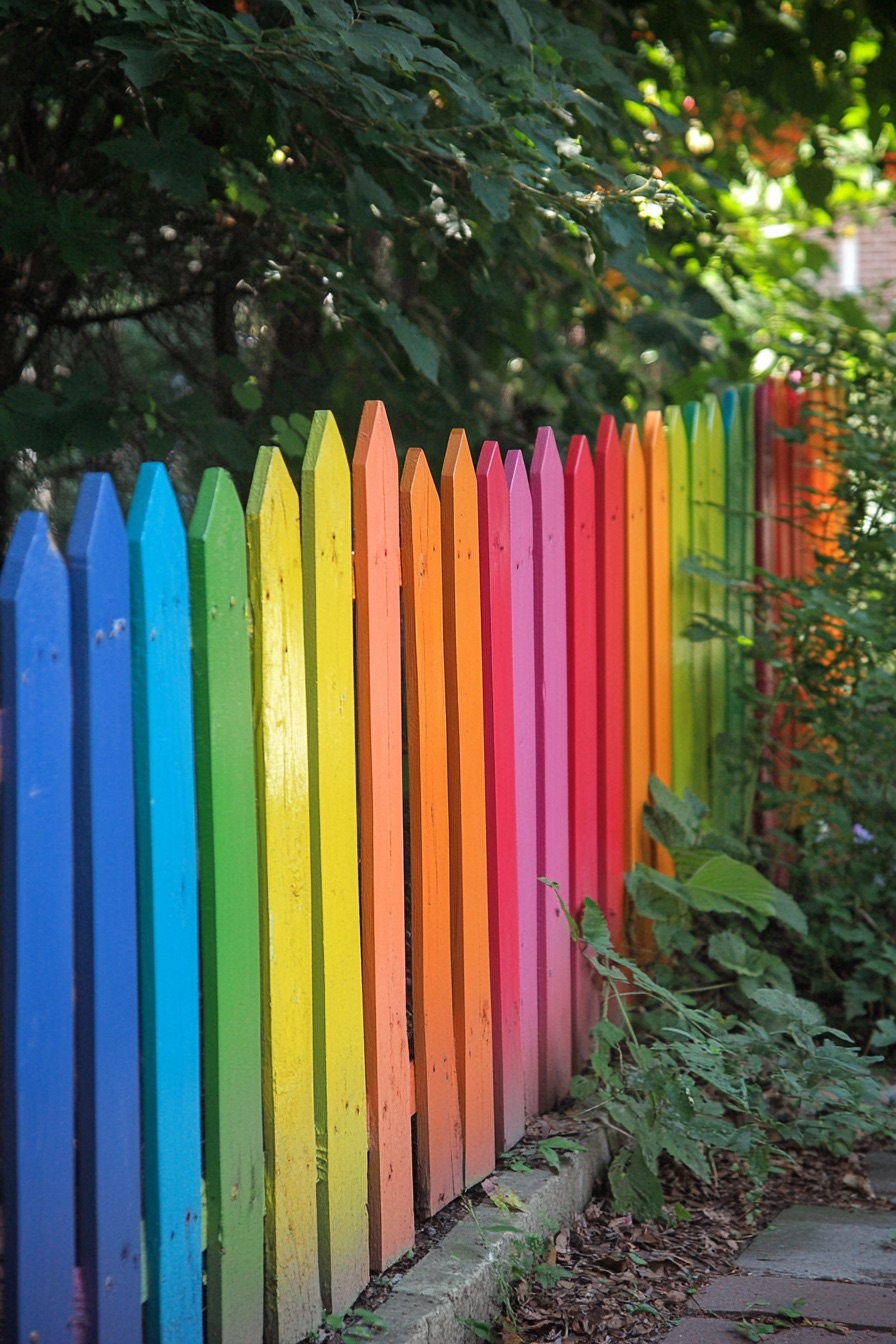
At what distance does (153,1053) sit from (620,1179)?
125 centimetres

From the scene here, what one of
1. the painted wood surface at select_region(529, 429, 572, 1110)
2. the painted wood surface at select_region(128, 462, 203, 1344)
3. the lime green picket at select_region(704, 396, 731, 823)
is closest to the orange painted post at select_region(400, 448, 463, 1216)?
the painted wood surface at select_region(529, 429, 572, 1110)

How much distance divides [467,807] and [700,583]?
63.9 inches

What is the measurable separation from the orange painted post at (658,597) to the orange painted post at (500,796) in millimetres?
884

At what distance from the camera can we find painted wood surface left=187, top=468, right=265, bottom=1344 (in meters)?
1.86

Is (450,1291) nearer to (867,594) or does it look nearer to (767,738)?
(767,738)

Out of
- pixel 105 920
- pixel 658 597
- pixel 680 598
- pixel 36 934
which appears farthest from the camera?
pixel 680 598

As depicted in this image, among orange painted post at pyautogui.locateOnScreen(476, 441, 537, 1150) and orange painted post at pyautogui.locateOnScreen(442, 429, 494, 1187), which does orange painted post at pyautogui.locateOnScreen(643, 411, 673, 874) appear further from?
orange painted post at pyautogui.locateOnScreen(442, 429, 494, 1187)

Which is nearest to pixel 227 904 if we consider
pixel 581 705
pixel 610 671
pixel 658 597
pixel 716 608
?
pixel 581 705

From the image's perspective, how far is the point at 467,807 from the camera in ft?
8.41

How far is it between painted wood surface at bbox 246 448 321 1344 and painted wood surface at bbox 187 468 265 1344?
33mm

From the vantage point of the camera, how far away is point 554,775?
299cm

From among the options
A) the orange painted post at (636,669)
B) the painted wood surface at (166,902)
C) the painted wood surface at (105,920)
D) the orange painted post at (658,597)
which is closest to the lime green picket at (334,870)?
the painted wood surface at (166,902)

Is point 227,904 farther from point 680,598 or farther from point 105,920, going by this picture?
point 680,598

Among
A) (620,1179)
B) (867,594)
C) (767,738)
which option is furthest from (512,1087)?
(867,594)
